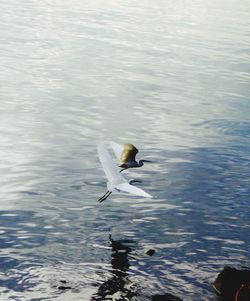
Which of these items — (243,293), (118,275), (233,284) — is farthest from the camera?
(118,275)

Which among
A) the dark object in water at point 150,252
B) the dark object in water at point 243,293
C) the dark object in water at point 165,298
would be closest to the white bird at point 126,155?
the dark object in water at point 150,252

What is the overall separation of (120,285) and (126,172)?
41.4 feet

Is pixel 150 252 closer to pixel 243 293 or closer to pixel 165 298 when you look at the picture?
pixel 165 298

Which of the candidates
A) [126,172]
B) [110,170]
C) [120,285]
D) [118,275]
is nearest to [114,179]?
[110,170]

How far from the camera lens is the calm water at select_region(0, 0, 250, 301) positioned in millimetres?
21500

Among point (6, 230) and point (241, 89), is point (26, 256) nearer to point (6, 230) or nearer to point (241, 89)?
point (6, 230)

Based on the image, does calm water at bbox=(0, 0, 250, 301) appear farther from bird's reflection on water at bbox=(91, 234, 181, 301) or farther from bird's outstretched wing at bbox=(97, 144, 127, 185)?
bird's outstretched wing at bbox=(97, 144, 127, 185)

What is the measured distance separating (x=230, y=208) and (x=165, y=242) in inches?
214

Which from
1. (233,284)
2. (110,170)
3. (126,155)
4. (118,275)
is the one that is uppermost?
(110,170)

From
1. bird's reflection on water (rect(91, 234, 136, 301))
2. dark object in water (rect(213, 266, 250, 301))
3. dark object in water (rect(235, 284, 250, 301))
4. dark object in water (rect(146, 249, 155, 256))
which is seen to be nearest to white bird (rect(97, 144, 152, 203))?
bird's reflection on water (rect(91, 234, 136, 301))

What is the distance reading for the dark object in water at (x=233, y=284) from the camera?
18.4 meters

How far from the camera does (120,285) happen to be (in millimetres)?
20312

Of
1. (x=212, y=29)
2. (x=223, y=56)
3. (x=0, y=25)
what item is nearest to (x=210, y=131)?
(x=223, y=56)

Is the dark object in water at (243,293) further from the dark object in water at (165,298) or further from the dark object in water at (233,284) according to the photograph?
the dark object in water at (165,298)
